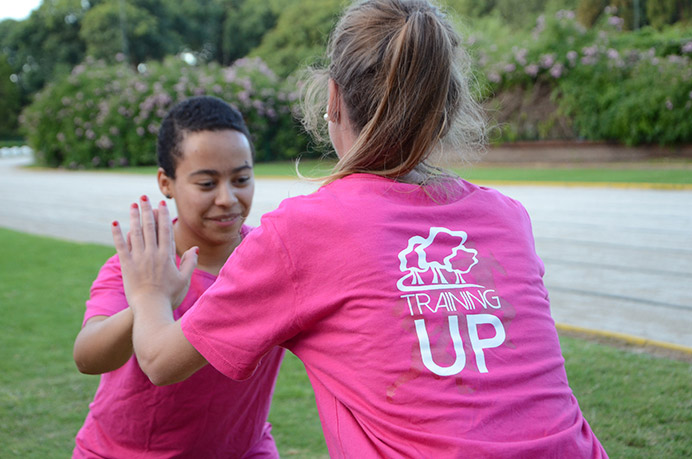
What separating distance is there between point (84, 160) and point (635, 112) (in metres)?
19.1

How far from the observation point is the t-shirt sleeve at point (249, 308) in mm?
1354

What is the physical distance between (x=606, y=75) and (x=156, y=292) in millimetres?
19435

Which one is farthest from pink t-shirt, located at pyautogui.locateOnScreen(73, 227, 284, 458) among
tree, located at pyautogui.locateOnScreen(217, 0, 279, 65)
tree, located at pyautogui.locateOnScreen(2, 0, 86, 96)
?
tree, located at pyautogui.locateOnScreen(217, 0, 279, 65)

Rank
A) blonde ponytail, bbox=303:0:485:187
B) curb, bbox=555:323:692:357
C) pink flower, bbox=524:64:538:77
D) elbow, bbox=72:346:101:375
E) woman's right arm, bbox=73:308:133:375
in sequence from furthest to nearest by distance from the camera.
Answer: pink flower, bbox=524:64:538:77 < curb, bbox=555:323:692:357 < elbow, bbox=72:346:101:375 < woman's right arm, bbox=73:308:133:375 < blonde ponytail, bbox=303:0:485:187

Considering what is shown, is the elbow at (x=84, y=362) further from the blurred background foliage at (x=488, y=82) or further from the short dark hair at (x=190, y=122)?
the blurred background foliage at (x=488, y=82)

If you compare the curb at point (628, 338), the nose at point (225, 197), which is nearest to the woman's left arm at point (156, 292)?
the nose at point (225, 197)

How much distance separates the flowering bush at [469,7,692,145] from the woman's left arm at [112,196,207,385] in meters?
16.2

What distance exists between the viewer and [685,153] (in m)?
18.2

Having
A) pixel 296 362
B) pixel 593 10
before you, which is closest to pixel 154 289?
pixel 296 362

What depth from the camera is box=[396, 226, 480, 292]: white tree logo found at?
136cm

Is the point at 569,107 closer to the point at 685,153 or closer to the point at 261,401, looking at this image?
the point at 685,153

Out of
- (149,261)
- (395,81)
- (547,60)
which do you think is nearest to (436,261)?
(395,81)

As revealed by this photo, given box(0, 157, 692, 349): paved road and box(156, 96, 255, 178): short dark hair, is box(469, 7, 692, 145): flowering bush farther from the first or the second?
box(156, 96, 255, 178): short dark hair

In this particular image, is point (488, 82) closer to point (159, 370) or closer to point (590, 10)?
point (159, 370)
